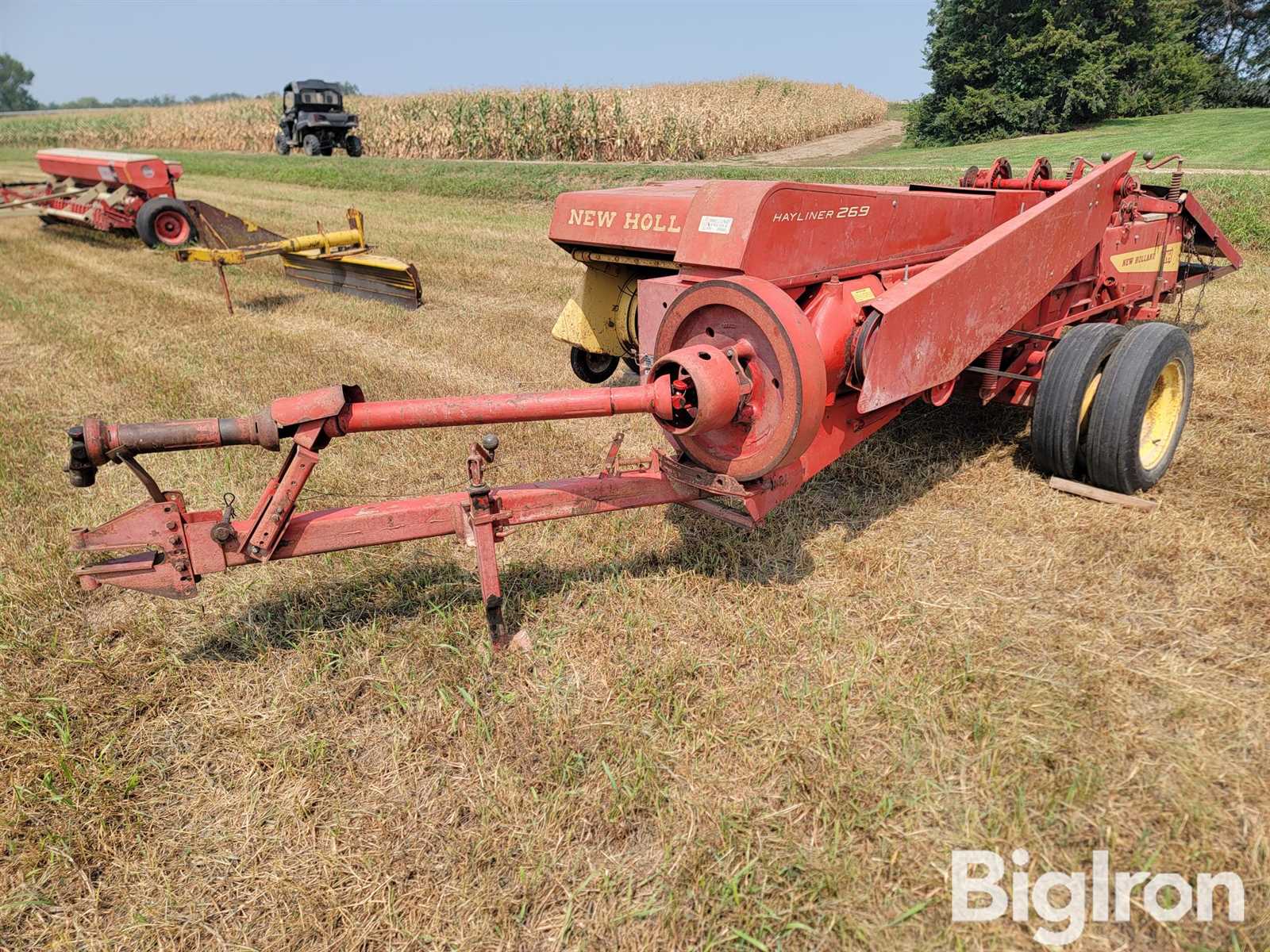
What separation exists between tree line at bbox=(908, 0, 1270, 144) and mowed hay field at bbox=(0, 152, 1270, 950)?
23566 mm

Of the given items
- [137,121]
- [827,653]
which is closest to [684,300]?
[827,653]

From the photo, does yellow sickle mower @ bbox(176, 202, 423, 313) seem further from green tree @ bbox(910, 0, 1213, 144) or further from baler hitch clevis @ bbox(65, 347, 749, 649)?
green tree @ bbox(910, 0, 1213, 144)

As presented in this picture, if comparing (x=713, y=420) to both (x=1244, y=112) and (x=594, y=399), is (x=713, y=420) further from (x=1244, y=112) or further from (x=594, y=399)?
(x=1244, y=112)

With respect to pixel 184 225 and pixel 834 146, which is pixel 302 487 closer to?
pixel 184 225

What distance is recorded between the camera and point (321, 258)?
28.2 ft

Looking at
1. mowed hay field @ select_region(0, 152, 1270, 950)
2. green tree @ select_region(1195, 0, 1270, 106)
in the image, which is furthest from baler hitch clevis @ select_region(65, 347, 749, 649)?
green tree @ select_region(1195, 0, 1270, 106)

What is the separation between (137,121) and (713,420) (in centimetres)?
4188

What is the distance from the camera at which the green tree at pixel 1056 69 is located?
23375 mm

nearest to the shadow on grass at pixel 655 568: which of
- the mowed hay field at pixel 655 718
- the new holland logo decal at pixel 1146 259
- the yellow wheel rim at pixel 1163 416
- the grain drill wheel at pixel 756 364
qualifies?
the mowed hay field at pixel 655 718

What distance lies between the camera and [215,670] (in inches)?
115

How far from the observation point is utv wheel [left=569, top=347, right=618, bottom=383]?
17.5 ft

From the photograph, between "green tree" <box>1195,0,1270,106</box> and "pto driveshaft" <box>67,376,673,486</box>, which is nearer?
"pto driveshaft" <box>67,376,673,486</box>

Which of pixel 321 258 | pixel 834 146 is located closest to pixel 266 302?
pixel 321 258

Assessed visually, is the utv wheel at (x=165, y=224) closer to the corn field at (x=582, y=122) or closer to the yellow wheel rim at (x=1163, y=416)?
the yellow wheel rim at (x=1163, y=416)
